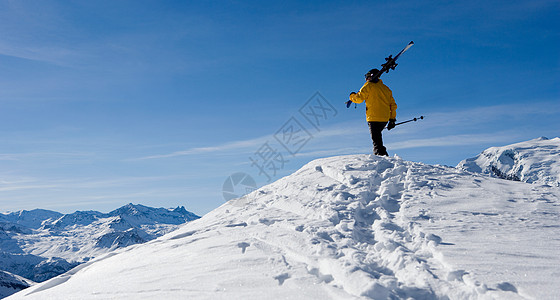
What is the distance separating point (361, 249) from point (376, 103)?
26.3ft

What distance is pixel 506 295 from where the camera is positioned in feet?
14.3

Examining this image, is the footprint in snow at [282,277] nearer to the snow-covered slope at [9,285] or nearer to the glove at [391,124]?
the glove at [391,124]

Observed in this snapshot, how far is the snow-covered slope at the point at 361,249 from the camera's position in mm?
4781

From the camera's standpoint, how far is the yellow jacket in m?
13.1

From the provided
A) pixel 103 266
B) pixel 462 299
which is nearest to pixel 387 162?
pixel 462 299

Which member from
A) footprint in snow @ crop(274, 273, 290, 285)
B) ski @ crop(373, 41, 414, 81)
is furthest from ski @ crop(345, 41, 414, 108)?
footprint in snow @ crop(274, 273, 290, 285)

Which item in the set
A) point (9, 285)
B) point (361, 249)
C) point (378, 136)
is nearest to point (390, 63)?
point (378, 136)

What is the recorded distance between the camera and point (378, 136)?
1337cm

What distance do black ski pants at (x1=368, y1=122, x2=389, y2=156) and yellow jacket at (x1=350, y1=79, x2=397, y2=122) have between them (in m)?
0.16

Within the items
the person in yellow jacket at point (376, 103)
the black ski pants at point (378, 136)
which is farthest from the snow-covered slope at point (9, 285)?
the person in yellow jacket at point (376, 103)

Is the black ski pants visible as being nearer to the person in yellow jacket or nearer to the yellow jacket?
the person in yellow jacket

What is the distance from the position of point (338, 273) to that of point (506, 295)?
2.08 meters

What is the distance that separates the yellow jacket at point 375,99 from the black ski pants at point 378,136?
0.53 feet

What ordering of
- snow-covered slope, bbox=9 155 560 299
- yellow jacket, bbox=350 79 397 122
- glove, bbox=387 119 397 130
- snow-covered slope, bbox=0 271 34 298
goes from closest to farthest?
snow-covered slope, bbox=9 155 560 299, yellow jacket, bbox=350 79 397 122, glove, bbox=387 119 397 130, snow-covered slope, bbox=0 271 34 298
